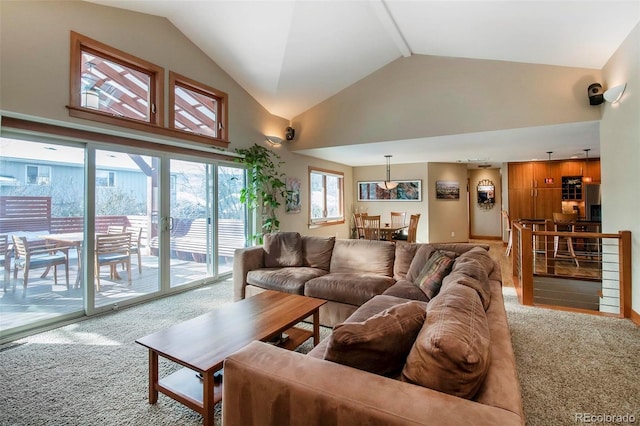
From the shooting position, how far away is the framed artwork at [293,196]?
19.5 ft

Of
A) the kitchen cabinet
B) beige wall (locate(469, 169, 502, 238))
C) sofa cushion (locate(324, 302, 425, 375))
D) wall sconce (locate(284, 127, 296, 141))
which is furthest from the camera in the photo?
beige wall (locate(469, 169, 502, 238))

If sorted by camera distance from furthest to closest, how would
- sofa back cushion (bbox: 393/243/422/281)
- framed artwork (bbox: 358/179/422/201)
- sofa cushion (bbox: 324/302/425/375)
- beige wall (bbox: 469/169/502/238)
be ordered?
beige wall (bbox: 469/169/502/238), framed artwork (bbox: 358/179/422/201), sofa back cushion (bbox: 393/243/422/281), sofa cushion (bbox: 324/302/425/375)

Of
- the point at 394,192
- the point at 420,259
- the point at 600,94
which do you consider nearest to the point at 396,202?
the point at 394,192

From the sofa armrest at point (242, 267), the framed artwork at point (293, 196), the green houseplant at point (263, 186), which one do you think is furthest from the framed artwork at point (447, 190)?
the sofa armrest at point (242, 267)

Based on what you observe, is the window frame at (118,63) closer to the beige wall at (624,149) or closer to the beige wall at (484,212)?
the beige wall at (624,149)

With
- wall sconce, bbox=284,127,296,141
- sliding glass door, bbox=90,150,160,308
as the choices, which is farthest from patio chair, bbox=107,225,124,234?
wall sconce, bbox=284,127,296,141

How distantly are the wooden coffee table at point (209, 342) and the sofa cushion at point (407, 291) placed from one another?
2.38 ft

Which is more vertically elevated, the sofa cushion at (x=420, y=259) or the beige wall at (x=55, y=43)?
the beige wall at (x=55, y=43)

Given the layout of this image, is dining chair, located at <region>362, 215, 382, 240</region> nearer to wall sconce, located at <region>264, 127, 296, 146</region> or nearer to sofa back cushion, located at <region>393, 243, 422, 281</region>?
wall sconce, located at <region>264, 127, 296, 146</region>

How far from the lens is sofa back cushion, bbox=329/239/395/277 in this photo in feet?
Result: 10.8

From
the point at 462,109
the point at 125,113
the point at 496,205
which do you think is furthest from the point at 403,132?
the point at 496,205

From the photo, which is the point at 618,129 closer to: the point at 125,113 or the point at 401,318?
the point at 401,318

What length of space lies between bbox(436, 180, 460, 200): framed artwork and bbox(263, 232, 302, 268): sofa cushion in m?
5.37

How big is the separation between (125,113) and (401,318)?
3834mm
